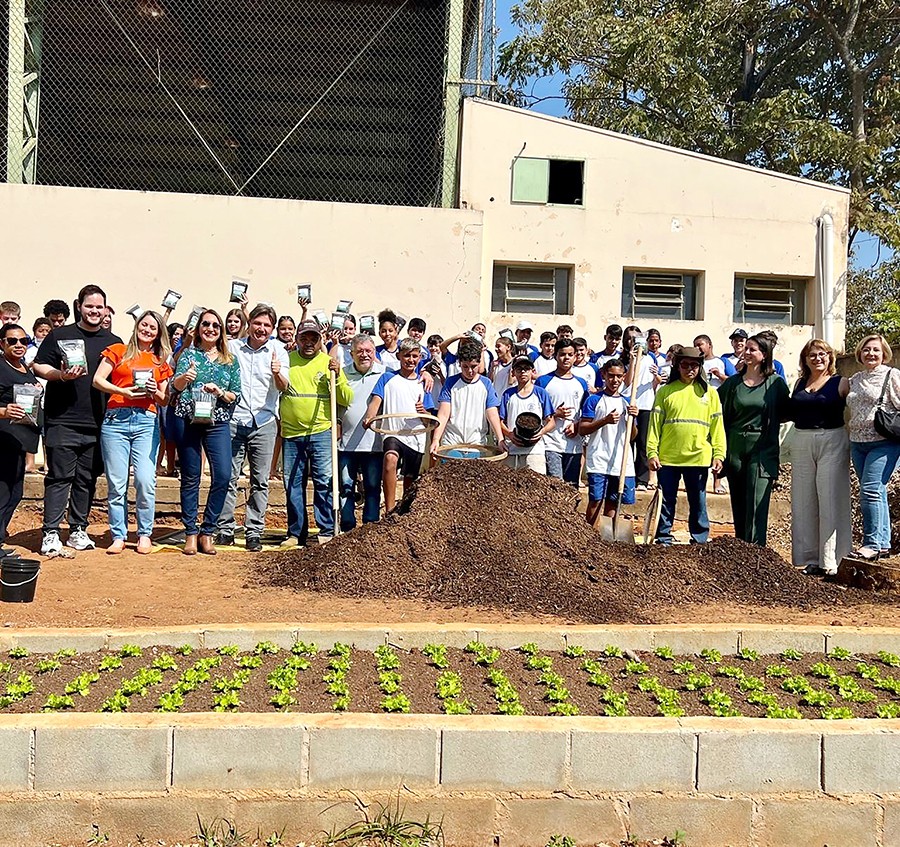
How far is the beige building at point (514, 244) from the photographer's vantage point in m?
14.7

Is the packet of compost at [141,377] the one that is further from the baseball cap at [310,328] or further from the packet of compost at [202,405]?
the baseball cap at [310,328]

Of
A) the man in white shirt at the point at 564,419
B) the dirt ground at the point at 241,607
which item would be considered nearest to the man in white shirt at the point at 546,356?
the man in white shirt at the point at 564,419

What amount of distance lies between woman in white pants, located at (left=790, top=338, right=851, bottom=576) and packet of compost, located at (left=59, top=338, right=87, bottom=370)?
528cm

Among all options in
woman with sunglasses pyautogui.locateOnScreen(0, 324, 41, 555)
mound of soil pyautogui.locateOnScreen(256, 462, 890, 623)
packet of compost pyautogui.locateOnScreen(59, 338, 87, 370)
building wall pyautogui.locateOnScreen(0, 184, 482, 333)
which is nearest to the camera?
mound of soil pyautogui.locateOnScreen(256, 462, 890, 623)

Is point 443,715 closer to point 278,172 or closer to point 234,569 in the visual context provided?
point 234,569

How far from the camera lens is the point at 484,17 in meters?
15.1

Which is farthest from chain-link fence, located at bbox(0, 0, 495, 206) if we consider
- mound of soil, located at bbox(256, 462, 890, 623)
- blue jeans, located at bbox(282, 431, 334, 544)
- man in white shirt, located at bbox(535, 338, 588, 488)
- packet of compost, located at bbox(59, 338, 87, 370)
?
mound of soil, located at bbox(256, 462, 890, 623)

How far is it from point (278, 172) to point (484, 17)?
5539 mm

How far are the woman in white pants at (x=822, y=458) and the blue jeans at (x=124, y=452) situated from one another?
16.3ft

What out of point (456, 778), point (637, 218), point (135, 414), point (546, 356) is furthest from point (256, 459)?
point (637, 218)

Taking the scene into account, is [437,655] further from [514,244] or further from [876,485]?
[514,244]

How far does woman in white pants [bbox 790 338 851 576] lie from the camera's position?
314 inches

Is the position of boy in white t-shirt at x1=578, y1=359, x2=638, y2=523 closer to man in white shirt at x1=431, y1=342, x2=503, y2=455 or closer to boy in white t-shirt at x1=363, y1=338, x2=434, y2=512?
man in white shirt at x1=431, y1=342, x2=503, y2=455

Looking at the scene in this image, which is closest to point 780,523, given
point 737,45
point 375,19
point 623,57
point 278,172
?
point 375,19
